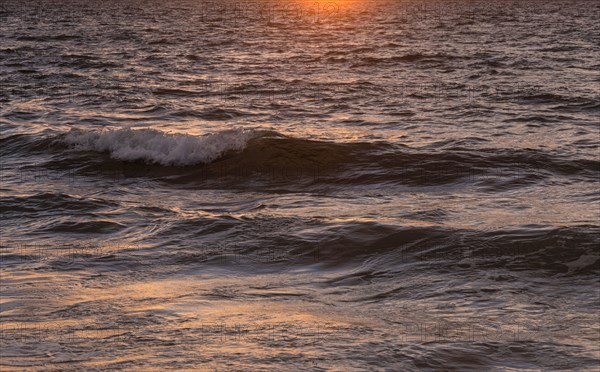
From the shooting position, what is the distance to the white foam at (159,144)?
535 inches

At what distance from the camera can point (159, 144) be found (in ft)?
46.7

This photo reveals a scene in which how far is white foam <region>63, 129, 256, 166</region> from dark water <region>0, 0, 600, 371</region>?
4 cm

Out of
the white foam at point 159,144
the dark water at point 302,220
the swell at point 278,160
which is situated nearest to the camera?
the dark water at point 302,220

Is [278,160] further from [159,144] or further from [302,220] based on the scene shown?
[302,220]

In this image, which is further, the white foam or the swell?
the white foam

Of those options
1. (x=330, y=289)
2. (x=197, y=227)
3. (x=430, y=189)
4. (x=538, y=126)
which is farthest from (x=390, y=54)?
(x=330, y=289)

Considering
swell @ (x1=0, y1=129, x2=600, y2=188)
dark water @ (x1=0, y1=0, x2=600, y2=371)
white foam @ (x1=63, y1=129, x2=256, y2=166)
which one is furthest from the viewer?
white foam @ (x1=63, y1=129, x2=256, y2=166)

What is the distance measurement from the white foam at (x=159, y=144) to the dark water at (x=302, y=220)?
0.04m

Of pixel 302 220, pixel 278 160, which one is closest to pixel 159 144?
pixel 278 160

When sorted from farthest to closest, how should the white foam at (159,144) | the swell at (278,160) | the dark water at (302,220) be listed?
the white foam at (159,144) → the swell at (278,160) → the dark water at (302,220)

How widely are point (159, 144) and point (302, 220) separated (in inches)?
196

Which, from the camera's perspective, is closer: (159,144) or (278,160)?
(278,160)

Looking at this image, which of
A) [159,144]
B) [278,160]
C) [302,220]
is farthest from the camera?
[159,144]

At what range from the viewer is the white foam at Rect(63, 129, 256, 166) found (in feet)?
44.6
